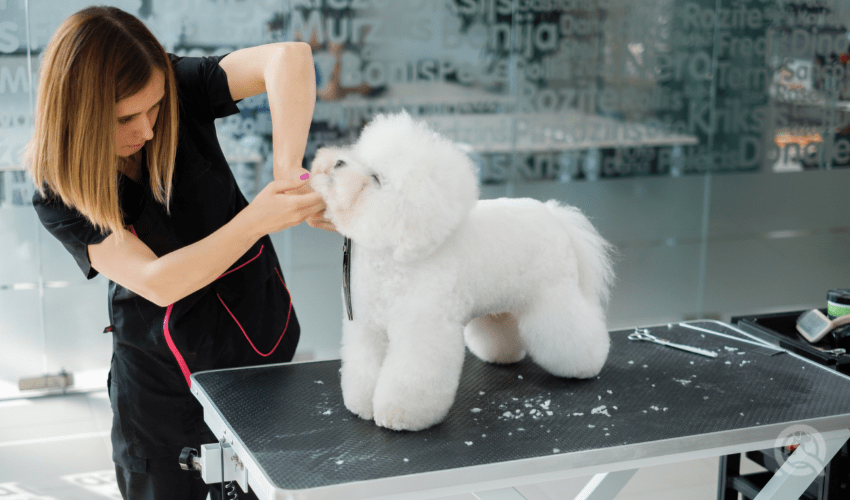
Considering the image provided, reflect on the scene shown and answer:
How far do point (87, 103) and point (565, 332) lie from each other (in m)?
0.81

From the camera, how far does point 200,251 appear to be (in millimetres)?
1185

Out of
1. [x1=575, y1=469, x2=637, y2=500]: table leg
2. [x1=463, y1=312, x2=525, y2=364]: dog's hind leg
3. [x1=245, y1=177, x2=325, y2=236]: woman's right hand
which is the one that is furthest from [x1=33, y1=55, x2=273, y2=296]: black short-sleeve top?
[x1=575, y1=469, x2=637, y2=500]: table leg

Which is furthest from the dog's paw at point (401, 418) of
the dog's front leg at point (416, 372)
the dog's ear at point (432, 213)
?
the dog's ear at point (432, 213)

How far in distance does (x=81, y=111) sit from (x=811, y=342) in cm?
143

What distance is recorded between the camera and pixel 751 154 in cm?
385

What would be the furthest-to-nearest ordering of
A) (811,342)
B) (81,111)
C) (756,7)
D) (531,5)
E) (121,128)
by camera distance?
(756,7), (531,5), (811,342), (121,128), (81,111)

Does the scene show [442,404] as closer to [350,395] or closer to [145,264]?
[350,395]

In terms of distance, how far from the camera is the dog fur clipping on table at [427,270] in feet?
3.62

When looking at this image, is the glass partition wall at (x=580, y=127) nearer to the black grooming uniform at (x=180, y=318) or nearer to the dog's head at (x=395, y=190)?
the black grooming uniform at (x=180, y=318)

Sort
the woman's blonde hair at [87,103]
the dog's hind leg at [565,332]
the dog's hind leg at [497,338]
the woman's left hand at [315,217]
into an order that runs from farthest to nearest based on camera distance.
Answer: the dog's hind leg at [497,338] → the dog's hind leg at [565,332] → the woman's left hand at [315,217] → the woman's blonde hair at [87,103]

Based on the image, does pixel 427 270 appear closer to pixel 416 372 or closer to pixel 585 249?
pixel 416 372

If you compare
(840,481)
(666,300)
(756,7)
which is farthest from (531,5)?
(840,481)

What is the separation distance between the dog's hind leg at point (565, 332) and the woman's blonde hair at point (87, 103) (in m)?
0.68

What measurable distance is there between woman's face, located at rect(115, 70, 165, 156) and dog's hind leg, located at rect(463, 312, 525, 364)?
66cm
